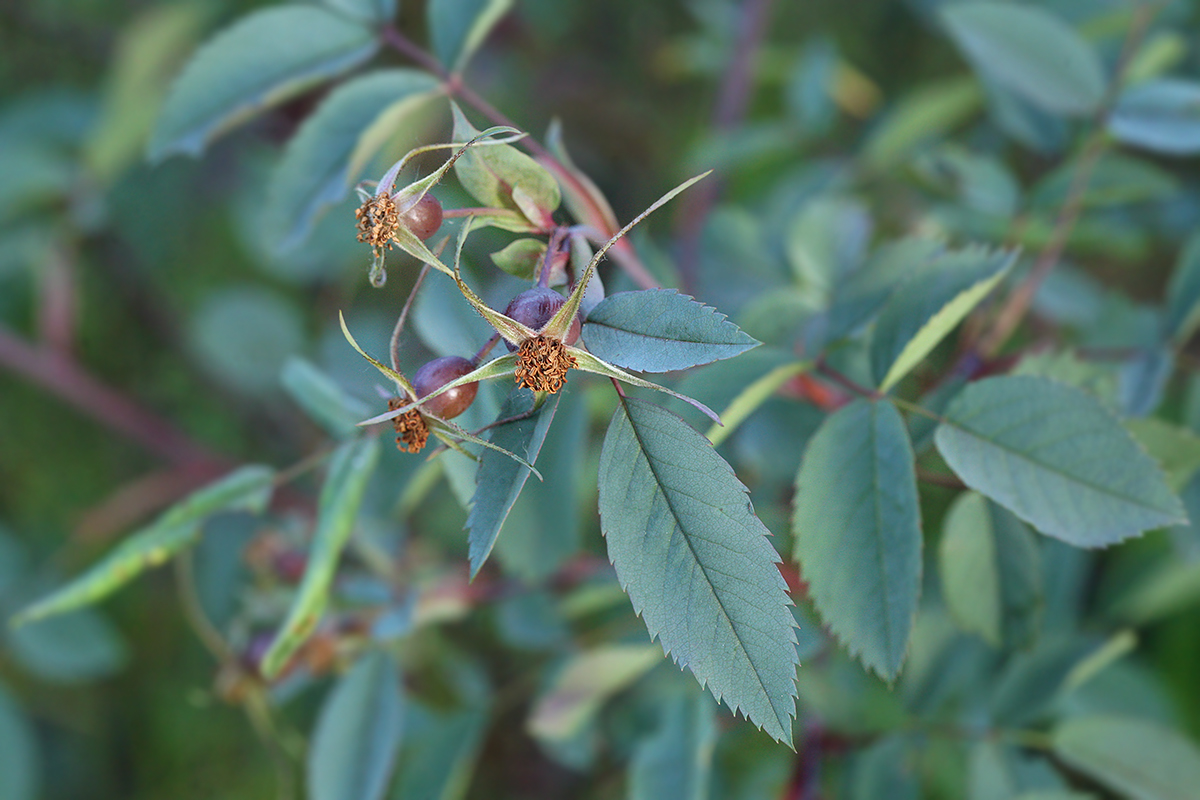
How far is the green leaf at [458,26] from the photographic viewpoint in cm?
72

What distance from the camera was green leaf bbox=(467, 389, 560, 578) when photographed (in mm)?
449

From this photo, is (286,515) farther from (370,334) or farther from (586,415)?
(586,415)

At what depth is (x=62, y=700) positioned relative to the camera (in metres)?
1.58

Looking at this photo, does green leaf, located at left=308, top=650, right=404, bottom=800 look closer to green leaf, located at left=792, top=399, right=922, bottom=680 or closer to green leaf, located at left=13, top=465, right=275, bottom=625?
green leaf, located at left=13, top=465, right=275, bottom=625

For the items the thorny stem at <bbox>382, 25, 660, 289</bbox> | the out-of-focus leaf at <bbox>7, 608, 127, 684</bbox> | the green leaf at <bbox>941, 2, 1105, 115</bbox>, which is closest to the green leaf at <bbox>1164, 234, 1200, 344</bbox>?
the green leaf at <bbox>941, 2, 1105, 115</bbox>

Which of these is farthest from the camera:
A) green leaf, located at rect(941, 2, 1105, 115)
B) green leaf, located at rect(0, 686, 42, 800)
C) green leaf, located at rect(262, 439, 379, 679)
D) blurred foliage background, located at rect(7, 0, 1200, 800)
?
green leaf, located at rect(0, 686, 42, 800)

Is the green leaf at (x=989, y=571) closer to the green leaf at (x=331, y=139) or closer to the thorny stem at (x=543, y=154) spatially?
the thorny stem at (x=543, y=154)

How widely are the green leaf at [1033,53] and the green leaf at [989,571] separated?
0.48 metres

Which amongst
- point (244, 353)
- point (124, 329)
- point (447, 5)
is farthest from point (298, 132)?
point (124, 329)

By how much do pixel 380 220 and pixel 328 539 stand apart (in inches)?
12.4

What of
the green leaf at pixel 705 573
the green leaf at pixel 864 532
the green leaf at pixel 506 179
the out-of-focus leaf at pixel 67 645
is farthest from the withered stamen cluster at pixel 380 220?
the out-of-focus leaf at pixel 67 645

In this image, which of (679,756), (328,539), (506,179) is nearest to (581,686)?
(679,756)

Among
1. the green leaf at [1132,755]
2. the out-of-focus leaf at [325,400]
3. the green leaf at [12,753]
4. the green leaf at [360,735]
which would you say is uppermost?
the out-of-focus leaf at [325,400]

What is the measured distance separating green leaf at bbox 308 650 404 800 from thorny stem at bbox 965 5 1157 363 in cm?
68
